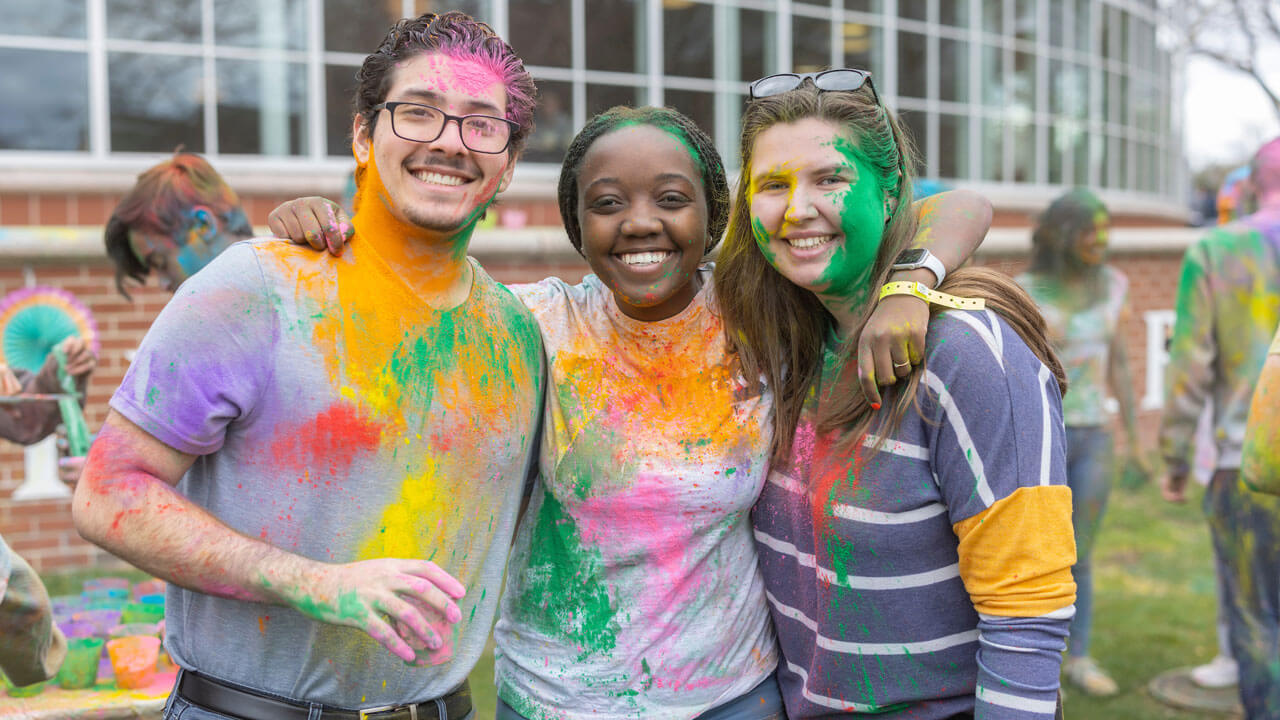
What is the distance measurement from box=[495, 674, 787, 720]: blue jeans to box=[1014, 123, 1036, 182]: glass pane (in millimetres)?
9605

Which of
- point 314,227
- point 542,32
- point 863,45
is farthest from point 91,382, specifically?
point 863,45

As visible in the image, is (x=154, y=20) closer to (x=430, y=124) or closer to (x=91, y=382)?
(x=91, y=382)

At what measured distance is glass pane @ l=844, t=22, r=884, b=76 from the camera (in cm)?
956

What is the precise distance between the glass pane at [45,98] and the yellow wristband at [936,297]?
6.18 m

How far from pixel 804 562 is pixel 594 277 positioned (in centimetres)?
83

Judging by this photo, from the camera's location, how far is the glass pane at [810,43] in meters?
9.20

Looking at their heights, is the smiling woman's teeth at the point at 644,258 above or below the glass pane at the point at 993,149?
below

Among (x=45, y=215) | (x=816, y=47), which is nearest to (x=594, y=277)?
(x=45, y=215)

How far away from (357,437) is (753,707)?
1024 millimetres

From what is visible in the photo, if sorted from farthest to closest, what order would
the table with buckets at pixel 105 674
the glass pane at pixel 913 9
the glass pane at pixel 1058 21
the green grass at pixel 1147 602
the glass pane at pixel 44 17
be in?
the glass pane at pixel 1058 21
the glass pane at pixel 913 9
the glass pane at pixel 44 17
the green grass at pixel 1147 602
the table with buckets at pixel 105 674

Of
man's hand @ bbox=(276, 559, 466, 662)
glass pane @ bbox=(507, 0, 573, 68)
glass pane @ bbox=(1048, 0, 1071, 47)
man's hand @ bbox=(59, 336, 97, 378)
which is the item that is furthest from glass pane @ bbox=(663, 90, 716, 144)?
man's hand @ bbox=(276, 559, 466, 662)

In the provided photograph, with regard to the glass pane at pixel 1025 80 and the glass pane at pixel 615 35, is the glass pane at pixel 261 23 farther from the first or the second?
the glass pane at pixel 1025 80

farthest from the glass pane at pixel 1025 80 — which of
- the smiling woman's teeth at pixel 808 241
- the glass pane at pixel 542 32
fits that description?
the smiling woman's teeth at pixel 808 241

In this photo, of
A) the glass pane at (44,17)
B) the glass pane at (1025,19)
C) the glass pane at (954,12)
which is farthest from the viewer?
the glass pane at (1025,19)
